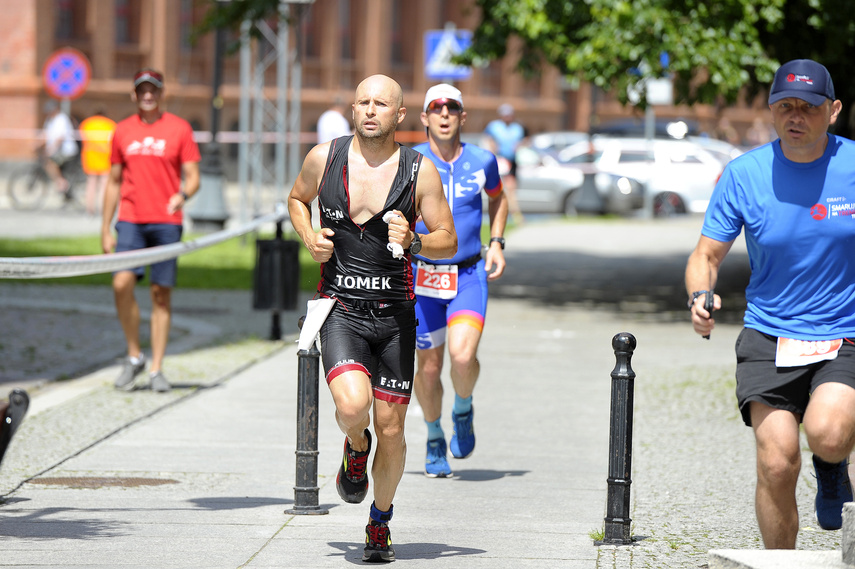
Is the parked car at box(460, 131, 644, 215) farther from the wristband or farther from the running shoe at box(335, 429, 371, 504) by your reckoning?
the wristband

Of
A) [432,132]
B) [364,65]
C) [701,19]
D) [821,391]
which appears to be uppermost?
[364,65]

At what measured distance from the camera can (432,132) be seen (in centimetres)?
749

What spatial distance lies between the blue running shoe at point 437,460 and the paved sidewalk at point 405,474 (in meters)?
0.08

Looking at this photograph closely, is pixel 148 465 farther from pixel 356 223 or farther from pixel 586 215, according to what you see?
pixel 586 215

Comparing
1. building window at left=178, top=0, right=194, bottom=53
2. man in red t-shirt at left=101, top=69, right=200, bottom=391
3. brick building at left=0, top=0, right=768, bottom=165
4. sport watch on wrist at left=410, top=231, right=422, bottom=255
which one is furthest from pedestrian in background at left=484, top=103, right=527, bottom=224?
sport watch on wrist at left=410, top=231, right=422, bottom=255

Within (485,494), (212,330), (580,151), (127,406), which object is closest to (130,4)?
(580,151)

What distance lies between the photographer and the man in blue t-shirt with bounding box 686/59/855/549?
502 cm

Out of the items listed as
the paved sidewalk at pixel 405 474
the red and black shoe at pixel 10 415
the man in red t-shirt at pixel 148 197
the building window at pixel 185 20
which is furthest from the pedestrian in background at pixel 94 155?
the red and black shoe at pixel 10 415

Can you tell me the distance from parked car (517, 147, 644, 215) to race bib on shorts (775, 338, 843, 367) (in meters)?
24.3

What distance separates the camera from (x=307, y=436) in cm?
639

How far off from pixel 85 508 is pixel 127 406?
2.67m

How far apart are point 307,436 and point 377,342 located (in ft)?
3.31

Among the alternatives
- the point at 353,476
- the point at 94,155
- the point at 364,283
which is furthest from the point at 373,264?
the point at 94,155

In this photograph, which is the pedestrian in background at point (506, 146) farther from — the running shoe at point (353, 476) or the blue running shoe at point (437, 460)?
the running shoe at point (353, 476)
